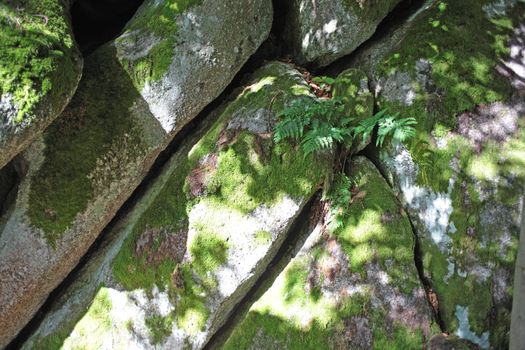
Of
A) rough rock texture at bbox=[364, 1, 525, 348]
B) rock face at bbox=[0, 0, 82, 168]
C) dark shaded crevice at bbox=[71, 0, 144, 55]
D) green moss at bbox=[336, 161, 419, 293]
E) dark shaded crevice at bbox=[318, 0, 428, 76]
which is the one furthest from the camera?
dark shaded crevice at bbox=[71, 0, 144, 55]

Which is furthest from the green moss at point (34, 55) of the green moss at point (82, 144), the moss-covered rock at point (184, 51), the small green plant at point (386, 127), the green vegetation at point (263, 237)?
the small green plant at point (386, 127)

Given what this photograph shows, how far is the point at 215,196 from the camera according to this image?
548 centimetres

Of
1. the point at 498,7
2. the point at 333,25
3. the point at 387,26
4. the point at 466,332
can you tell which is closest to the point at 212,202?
the point at 333,25

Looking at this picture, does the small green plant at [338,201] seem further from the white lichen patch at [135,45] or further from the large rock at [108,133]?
the white lichen patch at [135,45]

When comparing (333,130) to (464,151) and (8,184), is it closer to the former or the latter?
(464,151)

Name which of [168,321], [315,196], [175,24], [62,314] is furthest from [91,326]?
[175,24]

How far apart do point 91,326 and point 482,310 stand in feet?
14.4

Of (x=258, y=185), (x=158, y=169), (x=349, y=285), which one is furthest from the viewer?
(x=158, y=169)

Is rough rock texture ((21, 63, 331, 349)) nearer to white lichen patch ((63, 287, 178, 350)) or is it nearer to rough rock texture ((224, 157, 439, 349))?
white lichen patch ((63, 287, 178, 350))

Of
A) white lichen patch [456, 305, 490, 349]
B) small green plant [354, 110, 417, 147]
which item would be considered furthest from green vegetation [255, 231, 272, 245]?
white lichen patch [456, 305, 490, 349]

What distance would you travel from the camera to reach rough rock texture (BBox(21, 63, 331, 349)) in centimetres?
532

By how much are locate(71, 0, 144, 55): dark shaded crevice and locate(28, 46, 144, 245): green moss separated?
1.48 m

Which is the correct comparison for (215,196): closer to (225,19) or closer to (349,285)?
(349,285)

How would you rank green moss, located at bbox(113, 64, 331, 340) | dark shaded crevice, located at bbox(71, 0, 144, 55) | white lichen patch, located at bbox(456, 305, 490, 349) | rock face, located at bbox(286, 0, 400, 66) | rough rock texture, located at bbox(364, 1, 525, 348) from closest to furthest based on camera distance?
1. white lichen patch, located at bbox(456, 305, 490, 349)
2. rough rock texture, located at bbox(364, 1, 525, 348)
3. green moss, located at bbox(113, 64, 331, 340)
4. rock face, located at bbox(286, 0, 400, 66)
5. dark shaded crevice, located at bbox(71, 0, 144, 55)
